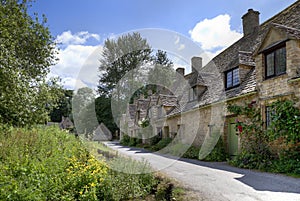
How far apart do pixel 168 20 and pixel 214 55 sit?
11.1m

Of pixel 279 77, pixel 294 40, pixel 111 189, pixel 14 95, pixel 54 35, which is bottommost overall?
pixel 111 189

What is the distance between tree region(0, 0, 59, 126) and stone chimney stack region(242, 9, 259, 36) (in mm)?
12072

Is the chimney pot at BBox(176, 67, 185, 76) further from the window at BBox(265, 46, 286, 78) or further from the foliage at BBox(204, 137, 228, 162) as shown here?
the window at BBox(265, 46, 286, 78)

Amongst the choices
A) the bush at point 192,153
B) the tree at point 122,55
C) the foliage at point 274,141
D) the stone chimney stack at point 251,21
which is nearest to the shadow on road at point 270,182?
the foliage at point 274,141

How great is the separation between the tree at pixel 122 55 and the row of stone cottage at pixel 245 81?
423 centimetres

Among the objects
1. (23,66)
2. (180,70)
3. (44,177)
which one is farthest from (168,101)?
(44,177)

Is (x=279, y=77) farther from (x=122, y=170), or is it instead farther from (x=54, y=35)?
(x=54, y=35)

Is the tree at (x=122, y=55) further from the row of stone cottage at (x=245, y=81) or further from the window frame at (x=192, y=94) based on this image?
Answer: the row of stone cottage at (x=245, y=81)

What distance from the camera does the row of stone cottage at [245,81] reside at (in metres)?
8.93

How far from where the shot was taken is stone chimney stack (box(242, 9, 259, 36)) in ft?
50.8

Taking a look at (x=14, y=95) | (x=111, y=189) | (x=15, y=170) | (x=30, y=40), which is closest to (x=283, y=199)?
(x=111, y=189)

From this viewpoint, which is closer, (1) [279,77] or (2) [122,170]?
(2) [122,170]

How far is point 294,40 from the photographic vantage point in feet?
28.4

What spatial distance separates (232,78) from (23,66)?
11028 millimetres
